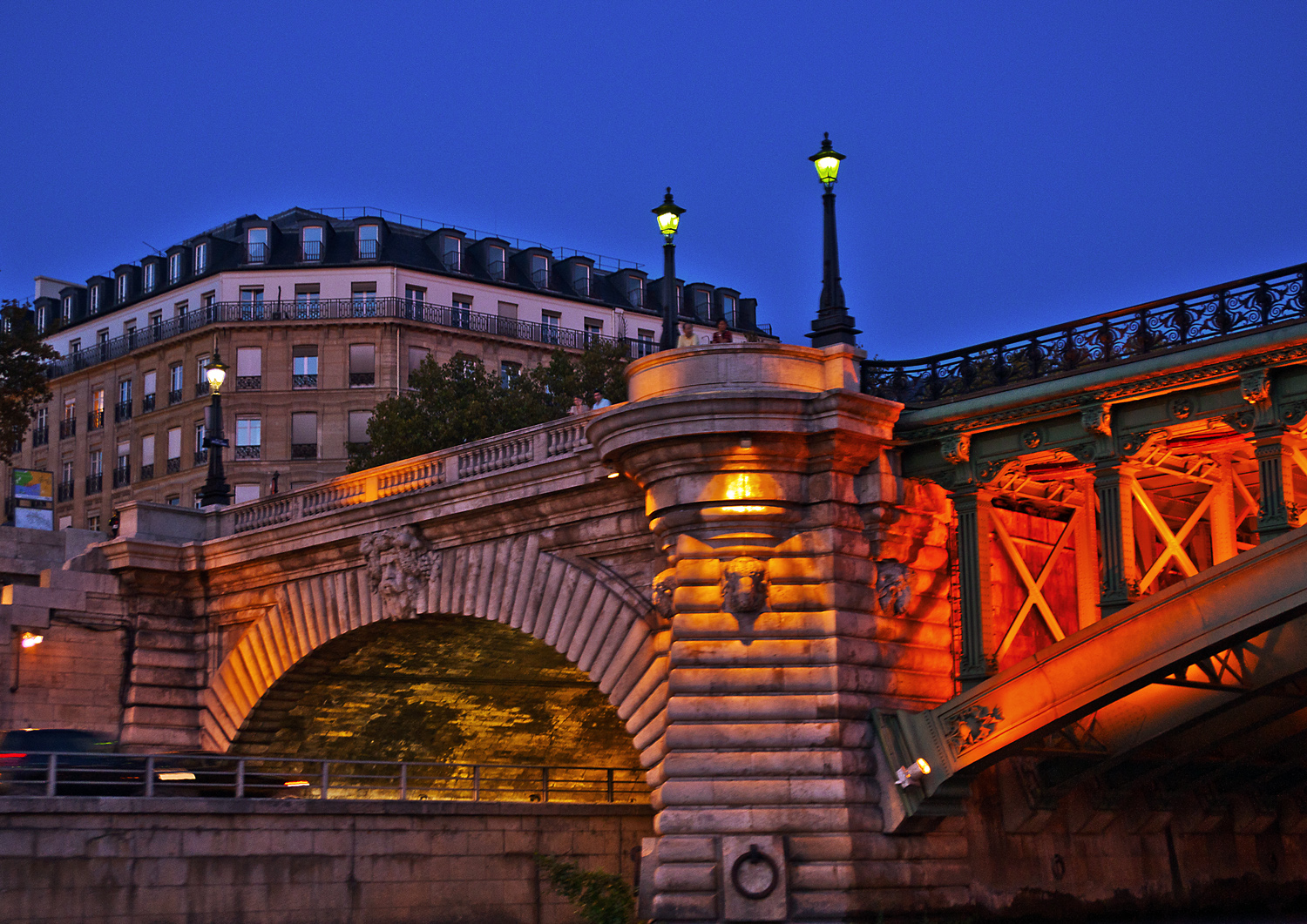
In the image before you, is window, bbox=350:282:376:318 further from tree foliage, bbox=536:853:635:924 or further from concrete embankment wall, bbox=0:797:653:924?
tree foliage, bbox=536:853:635:924

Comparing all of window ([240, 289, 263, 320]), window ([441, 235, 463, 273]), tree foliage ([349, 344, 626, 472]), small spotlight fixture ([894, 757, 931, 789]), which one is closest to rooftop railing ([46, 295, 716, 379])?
window ([240, 289, 263, 320])

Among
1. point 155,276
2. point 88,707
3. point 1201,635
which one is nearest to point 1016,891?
point 1201,635

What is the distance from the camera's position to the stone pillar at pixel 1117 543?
27219 mm

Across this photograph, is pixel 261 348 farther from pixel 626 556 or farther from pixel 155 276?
pixel 626 556

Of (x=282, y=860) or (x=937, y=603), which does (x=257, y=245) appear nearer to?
(x=282, y=860)

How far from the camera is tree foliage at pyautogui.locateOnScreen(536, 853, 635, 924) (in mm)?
29719

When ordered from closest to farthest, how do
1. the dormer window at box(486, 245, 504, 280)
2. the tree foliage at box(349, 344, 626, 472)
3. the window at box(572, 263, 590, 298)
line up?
the tree foliage at box(349, 344, 626, 472), the dormer window at box(486, 245, 504, 280), the window at box(572, 263, 590, 298)

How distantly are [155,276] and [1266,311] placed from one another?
2403 inches

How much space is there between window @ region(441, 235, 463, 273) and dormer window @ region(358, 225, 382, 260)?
277 cm

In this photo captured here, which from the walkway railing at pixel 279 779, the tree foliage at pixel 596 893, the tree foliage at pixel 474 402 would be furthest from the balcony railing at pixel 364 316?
the tree foliage at pixel 596 893

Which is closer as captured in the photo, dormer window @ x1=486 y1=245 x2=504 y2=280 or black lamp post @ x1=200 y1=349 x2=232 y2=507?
black lamp post @ x1=200 y1=349 x2=232 y2=507

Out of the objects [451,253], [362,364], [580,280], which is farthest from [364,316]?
[580,280]

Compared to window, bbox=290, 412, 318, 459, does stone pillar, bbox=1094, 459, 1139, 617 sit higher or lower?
lower

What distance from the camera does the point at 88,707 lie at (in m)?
42.8
